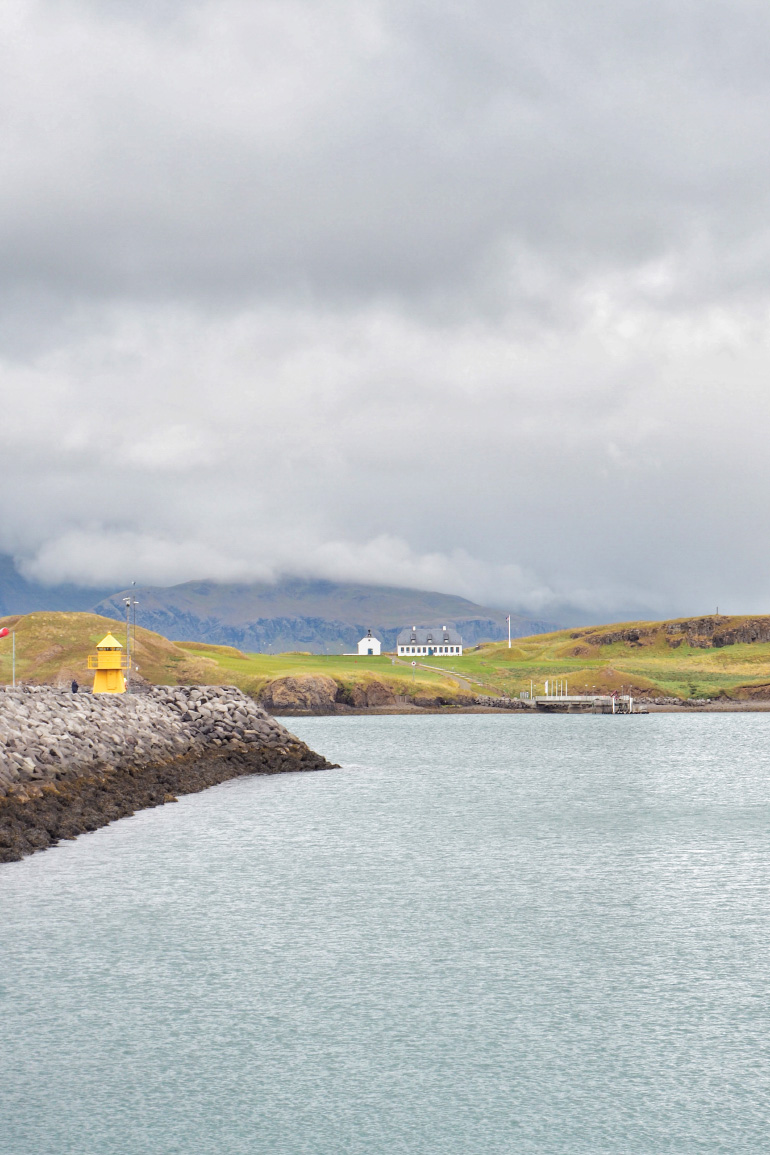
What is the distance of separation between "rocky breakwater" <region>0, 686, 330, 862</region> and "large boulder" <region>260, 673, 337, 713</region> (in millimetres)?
95450

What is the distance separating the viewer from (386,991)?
18.7 metres

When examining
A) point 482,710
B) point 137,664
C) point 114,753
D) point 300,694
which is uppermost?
point 137,664

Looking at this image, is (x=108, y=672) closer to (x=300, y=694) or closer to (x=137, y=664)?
(x=300, y=694)

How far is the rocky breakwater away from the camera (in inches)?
1465

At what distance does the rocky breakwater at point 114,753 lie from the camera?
37.2 metres

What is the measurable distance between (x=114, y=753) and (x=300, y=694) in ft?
400

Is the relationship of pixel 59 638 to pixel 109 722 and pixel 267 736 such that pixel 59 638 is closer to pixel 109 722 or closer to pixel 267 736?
pixel 267 736

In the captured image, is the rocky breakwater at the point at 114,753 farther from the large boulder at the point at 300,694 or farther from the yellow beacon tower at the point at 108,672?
the large boulder at the point at 300,694

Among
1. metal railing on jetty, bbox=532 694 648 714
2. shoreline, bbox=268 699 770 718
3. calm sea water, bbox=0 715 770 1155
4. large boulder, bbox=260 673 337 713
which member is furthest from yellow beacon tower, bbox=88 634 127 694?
metal railing on jetty, bbox=532 694 648 714

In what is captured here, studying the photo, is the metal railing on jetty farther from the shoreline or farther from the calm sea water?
the calm sea water

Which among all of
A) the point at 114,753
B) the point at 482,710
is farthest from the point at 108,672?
the point at 482,710

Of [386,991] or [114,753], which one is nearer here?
[386,991]

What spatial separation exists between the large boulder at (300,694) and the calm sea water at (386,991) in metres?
131

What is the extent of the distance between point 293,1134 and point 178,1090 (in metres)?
2.15
